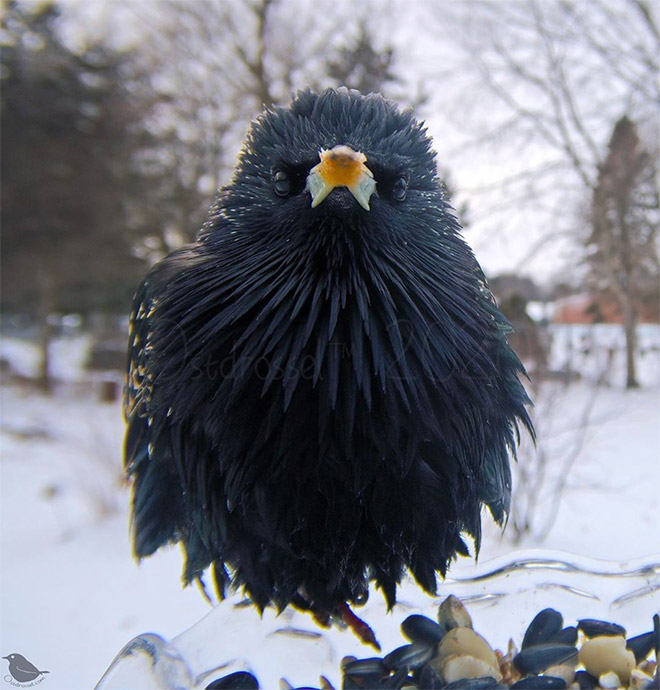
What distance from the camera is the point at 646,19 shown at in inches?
70.4

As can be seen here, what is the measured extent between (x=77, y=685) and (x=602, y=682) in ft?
2.82

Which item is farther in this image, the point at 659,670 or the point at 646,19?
the point at 646,19

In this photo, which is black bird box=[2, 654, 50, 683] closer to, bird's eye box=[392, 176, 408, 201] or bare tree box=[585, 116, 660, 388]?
bird's eye box=[392, 176, 408, 201]

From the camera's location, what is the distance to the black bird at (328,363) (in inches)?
26.2

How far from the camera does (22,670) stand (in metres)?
0.81

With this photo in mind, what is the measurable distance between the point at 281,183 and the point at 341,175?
0.40 feet

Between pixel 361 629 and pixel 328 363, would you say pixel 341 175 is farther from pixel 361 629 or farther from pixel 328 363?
pixel 361 629

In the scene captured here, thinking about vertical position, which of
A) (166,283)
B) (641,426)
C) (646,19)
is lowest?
(641,426)

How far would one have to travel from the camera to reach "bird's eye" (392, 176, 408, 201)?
2.34 ft

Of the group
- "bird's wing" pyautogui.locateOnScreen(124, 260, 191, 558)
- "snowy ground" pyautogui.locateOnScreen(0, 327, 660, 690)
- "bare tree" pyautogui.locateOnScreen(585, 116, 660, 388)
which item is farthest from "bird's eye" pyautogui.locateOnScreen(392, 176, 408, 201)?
"bare tree" pyautogui.locateOnScreen(585, 116, 660, 388)

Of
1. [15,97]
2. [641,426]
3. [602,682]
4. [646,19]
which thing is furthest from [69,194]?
[602,682]

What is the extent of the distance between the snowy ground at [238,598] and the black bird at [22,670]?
34 mm

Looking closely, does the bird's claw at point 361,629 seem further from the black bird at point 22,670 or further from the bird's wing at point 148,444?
the black bird at point 22,670

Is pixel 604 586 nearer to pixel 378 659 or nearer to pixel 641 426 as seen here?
pixel 378 659
